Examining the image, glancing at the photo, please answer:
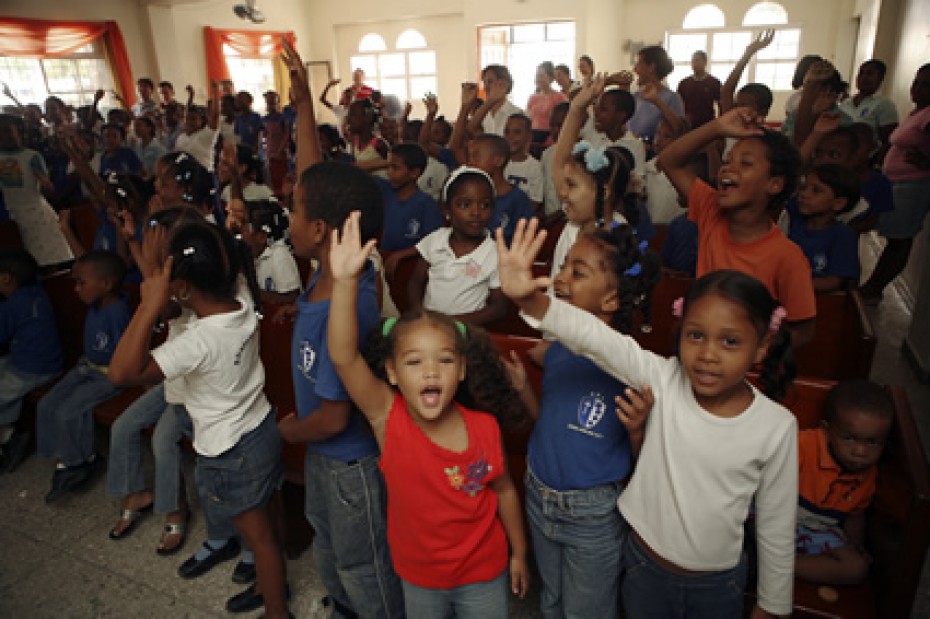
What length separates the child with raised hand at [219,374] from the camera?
1737 mm

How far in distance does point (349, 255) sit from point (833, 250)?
99.9 inches

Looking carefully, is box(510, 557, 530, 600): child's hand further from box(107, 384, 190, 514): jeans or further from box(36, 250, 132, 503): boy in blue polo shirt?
box(36, 250, 132, 503): boy in blue polo shirt

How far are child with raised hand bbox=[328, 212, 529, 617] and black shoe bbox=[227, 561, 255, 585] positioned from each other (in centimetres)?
109

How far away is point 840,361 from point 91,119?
8.56 meters

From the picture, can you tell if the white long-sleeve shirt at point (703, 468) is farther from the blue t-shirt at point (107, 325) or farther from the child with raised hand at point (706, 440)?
the blue t-shirt at point (107, 325)

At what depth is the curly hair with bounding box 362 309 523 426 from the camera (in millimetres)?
1500

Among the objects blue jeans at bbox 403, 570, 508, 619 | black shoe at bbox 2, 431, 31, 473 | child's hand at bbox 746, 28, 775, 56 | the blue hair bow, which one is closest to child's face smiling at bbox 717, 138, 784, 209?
the blue hair bow

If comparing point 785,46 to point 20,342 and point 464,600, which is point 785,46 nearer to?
point 20,342

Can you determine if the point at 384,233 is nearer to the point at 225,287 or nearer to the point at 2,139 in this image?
the point at 225,287

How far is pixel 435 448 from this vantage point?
1493 mm

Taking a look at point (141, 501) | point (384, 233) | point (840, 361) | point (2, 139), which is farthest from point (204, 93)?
point (840, 361)

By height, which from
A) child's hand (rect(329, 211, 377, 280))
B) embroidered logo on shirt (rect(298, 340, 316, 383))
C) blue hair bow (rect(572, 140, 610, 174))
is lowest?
embroidered logo on shirt (rect(298, 340, 316, 383))

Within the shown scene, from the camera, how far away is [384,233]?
3826 millimetres

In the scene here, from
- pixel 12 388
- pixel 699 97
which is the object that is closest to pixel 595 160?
pixel 12 388
